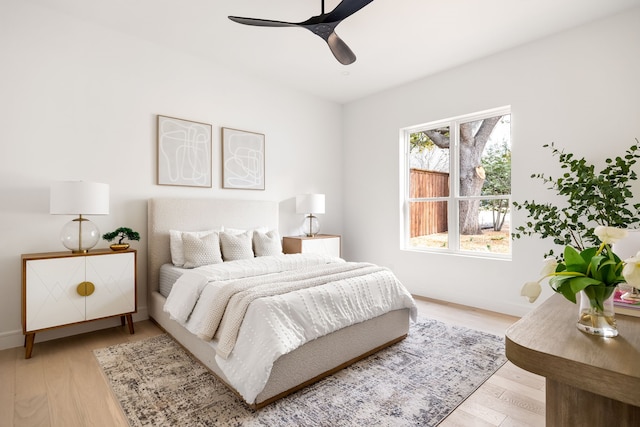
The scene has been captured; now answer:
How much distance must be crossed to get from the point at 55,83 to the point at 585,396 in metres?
4.02

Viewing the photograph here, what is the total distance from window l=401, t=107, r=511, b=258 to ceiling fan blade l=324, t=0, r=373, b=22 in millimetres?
2349

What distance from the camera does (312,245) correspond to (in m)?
4.29

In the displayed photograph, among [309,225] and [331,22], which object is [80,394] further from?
[309,225]

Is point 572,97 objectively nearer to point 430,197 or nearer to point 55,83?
point 430,197

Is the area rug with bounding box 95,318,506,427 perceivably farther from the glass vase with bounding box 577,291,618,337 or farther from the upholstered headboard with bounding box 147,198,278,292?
the glass vase with bounding box 577,291,618,337

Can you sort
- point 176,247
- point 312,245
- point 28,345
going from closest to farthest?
point 28,345 < point 176,247 < point 312,245

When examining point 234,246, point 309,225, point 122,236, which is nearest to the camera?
point 122,236

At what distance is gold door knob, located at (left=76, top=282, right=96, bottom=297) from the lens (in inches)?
106

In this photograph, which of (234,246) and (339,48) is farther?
(234,246)

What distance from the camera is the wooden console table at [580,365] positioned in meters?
0.79

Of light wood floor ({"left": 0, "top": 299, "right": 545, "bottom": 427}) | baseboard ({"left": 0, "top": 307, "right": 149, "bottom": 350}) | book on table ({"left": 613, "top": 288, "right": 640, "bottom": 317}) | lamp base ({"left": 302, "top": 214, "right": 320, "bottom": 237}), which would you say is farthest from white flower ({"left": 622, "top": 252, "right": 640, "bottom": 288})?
lamp base ({"left": 302, "top": 214, "right": 320, "bottom": 237})

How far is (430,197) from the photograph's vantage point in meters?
4.39

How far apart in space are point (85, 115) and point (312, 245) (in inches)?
108

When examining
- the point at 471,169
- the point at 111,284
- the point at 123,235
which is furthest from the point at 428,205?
the point at 111,284
